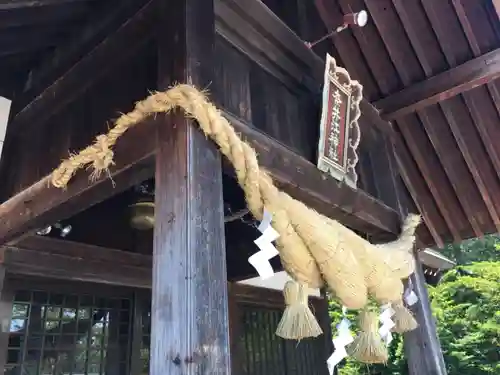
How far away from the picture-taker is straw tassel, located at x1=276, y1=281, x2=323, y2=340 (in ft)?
4.92

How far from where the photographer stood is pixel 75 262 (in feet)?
8.68

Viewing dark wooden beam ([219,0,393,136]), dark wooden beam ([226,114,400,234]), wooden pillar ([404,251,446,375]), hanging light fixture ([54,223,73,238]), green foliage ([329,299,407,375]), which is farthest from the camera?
green foliage ([329,299,407,375])

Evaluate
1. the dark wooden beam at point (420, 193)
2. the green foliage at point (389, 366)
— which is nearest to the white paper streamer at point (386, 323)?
the dark wooden beam at point (420, 193)

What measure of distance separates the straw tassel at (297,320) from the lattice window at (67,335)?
1864mm

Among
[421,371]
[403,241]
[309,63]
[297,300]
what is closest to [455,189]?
[403,241]

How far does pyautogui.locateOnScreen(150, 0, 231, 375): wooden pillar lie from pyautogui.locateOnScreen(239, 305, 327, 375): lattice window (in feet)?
9.52

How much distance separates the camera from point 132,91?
5.63ft

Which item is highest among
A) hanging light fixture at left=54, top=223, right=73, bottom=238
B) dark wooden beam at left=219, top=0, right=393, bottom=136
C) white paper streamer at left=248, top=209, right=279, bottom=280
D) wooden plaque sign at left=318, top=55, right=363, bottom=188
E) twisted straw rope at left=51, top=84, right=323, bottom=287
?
dark wooden beam at left=219, top=0, right=393, bottom=136

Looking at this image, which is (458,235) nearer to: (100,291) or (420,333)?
(420,333)

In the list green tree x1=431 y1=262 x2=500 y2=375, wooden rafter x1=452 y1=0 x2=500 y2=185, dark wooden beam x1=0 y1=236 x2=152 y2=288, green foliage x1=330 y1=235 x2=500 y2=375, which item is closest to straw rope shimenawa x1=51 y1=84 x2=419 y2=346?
dark wooden beam x1=0 y1=236 x2=152 y2=288

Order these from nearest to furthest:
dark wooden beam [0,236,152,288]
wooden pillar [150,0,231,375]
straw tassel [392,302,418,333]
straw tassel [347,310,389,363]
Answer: wooden pillar [150,0,231,375], straw tassel [347,310,389,363], straw tassel [392,302,418,333], dark wooden beam [0,236,152,288]

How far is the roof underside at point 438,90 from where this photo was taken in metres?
2.56

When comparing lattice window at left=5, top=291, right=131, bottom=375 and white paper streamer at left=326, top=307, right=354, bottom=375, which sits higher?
lattice window at left=5, top=291, right=131, bottom=375

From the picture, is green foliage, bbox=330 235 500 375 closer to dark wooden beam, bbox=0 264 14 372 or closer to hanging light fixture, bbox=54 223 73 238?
hanging light fixture, bbox=54 223 73 238
